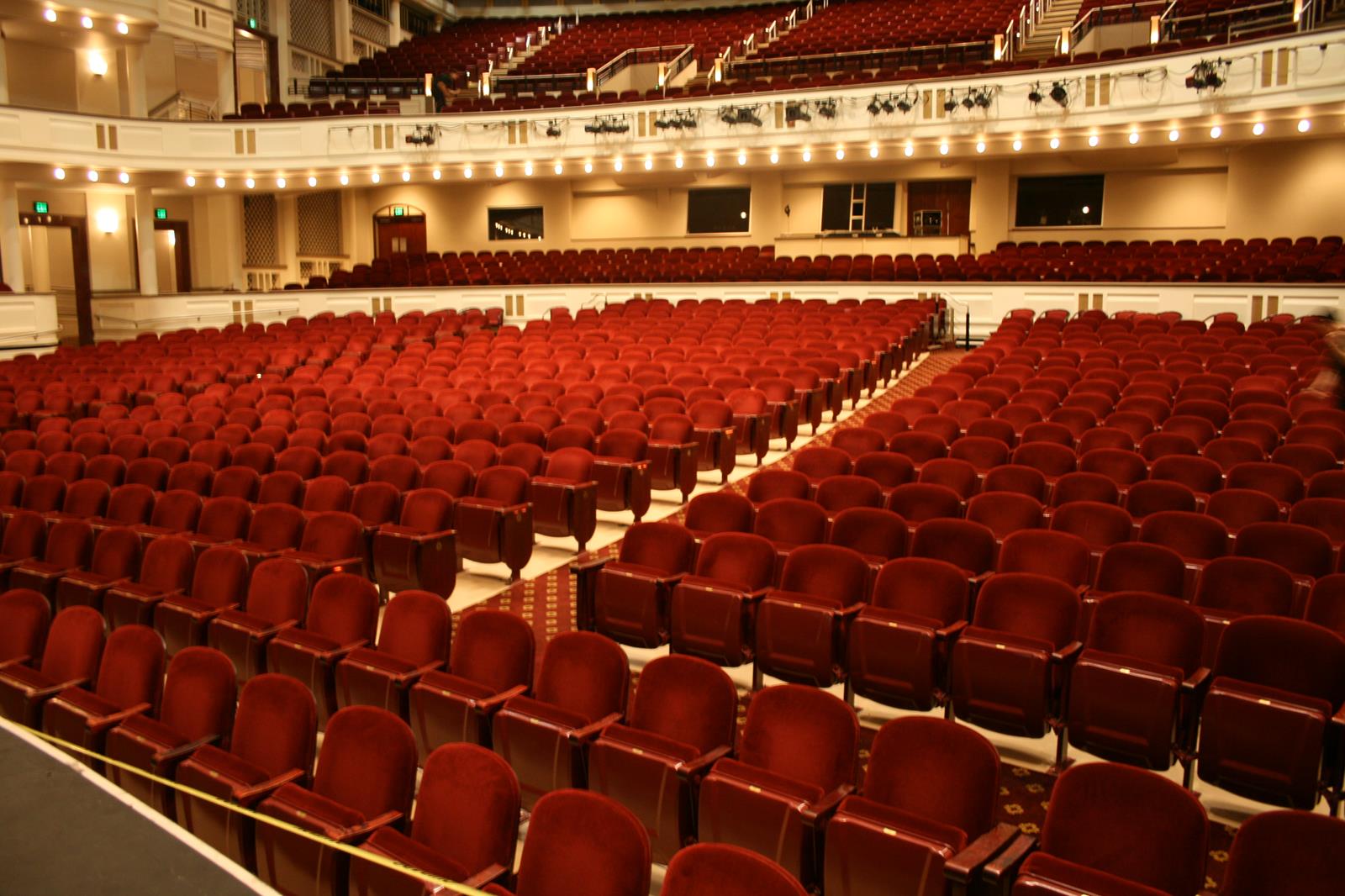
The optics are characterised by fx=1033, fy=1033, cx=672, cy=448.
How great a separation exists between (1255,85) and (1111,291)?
104 inches

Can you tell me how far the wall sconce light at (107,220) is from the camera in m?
16.5

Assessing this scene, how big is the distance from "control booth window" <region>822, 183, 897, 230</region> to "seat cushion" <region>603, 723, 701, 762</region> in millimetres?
15277

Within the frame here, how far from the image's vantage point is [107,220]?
1655 centimetres

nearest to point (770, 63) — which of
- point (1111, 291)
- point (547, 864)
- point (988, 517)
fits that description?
point (1111, 291)

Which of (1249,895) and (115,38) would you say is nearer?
(1249,895)

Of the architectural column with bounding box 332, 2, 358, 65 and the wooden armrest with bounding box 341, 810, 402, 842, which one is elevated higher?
the architectural column with bounding box 332, 2, 358, 65

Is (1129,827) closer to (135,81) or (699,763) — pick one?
(699,763)

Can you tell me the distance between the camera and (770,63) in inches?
674

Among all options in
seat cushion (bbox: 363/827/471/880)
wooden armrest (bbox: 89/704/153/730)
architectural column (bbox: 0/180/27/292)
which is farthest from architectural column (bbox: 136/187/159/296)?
seat cushion (bbox: 363/827/471/880)

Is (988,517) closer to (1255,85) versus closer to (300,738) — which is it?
(300,738)

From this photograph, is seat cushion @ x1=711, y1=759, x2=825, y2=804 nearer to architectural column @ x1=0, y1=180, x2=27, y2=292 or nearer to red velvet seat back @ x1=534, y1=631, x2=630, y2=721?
red velvet seat back @ x1=534, y1=631, x2=630, y2=721

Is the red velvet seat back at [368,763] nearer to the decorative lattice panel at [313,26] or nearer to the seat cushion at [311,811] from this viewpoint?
the seat cushion at [311,811]

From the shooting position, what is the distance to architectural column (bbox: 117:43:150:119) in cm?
1542

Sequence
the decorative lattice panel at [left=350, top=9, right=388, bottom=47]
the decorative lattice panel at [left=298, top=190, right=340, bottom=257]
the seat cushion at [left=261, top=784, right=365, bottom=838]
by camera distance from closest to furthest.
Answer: the seat cushion at [left=261, top=784, right=365, bottom=838]
the decorative lattice panel at [left=298, top=190, right=340, bottom=257]
the decorative lattice panel at [left=350, top=9, right=388, bottom=47]
